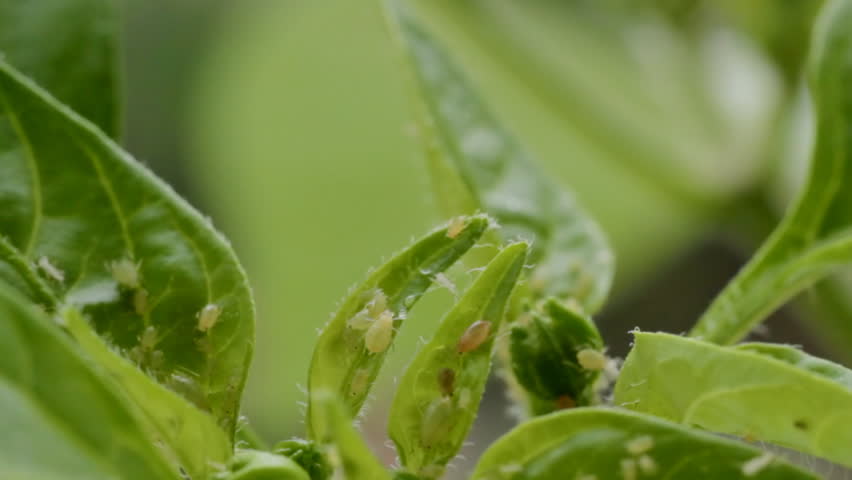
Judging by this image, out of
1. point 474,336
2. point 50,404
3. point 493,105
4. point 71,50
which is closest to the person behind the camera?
point 50,404

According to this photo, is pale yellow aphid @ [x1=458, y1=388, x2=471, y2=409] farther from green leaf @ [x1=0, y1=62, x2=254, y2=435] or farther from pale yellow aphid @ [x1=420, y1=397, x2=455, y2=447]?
green leaf @ [x1=0, y1=62, x2=254, y2=435]

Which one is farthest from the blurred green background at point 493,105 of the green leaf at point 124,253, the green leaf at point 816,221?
the green leaf at point 124,253

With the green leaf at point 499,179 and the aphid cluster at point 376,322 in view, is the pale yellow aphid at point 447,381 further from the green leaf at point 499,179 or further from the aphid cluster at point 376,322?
the green leaf at point 499,179

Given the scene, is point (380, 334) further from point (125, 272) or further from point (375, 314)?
point (125, 272)

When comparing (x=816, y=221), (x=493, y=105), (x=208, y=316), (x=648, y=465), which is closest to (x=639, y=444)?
(x=648, y=465)

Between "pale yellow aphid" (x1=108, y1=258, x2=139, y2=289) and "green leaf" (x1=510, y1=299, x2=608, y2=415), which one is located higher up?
"pale yellow aphid" (x1=108, y1=258, x2=139, y2=289)

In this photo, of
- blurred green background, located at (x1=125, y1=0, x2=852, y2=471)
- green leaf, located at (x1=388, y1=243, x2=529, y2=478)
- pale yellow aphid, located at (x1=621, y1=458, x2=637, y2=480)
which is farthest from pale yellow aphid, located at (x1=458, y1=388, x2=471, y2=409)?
blurred green background, located at (x1=125, y1=0, x2=852, y2=471)
